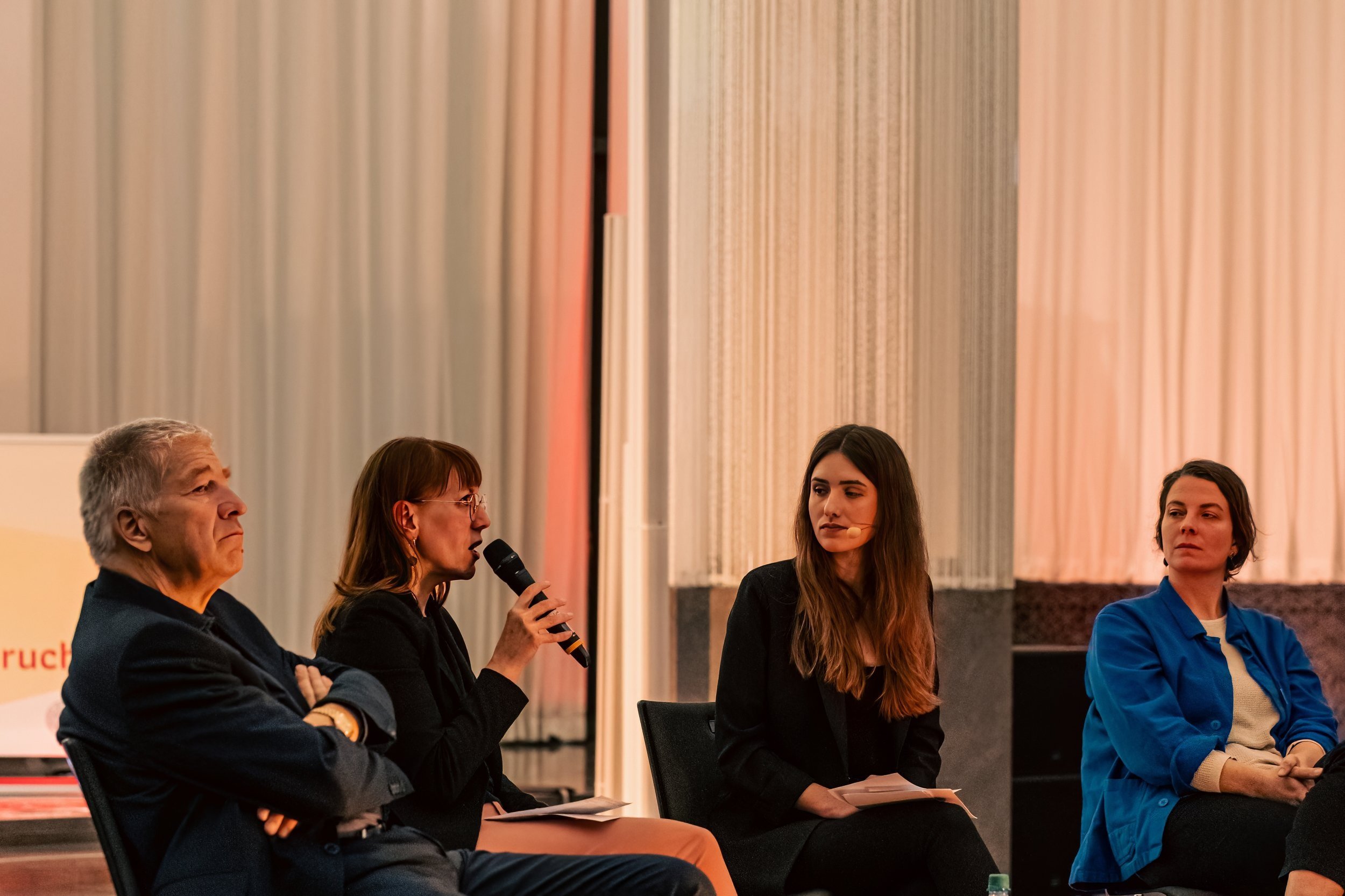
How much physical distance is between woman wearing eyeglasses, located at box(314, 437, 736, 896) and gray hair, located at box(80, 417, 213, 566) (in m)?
0.48

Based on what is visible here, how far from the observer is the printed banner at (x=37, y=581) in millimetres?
3773

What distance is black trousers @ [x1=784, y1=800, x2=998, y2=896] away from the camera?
2387 mm

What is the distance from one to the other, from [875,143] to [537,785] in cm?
A: 245

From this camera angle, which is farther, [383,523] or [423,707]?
[383,523]

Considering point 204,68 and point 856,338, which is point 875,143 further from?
point 204,68

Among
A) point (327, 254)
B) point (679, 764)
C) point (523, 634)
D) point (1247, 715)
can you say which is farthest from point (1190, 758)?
point (327, 254)

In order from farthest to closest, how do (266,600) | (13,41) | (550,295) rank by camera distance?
(550,295)
(266,600)
(13,41)

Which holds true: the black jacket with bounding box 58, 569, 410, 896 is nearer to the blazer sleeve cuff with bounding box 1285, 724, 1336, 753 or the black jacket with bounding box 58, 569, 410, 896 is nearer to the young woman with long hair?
the young woman with long hair

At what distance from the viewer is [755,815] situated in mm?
2604

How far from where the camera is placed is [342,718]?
74.5 inches

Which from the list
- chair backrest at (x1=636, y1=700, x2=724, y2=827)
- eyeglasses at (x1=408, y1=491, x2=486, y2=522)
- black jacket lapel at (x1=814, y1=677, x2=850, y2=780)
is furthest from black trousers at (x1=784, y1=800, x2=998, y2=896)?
eyeglasses at (x1=408, y1=491, x2=486, y2=522)

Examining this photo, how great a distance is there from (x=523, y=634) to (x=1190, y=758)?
141cm

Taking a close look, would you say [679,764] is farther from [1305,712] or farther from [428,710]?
[1305,712]

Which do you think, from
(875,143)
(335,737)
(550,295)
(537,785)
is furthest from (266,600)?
(335,737)
